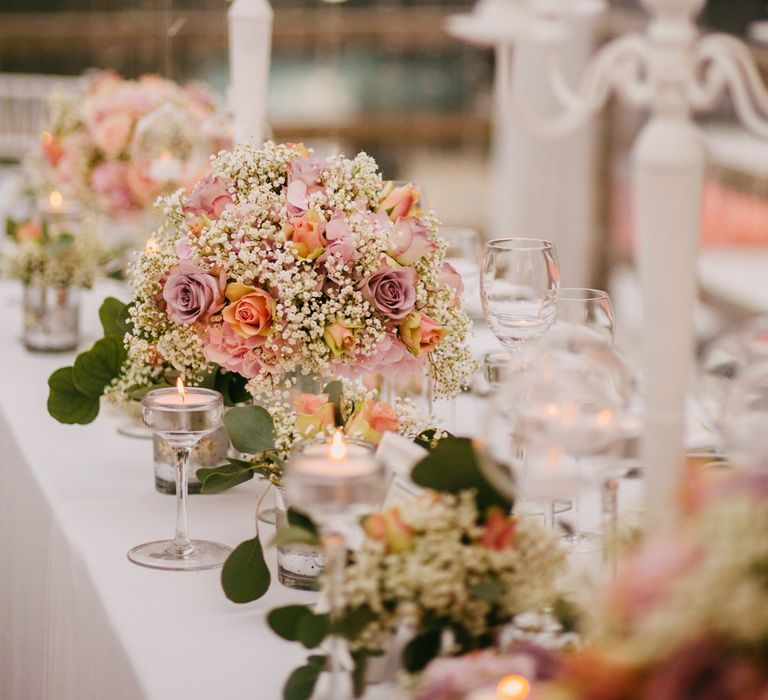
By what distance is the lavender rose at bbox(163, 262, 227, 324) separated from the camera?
1.49m

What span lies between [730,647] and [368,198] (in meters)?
0.95

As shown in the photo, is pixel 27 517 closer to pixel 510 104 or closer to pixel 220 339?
pixel 220 339

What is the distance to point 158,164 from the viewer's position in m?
2.71

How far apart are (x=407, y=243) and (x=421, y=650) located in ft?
2.08

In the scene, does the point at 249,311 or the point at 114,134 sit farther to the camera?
the point at 114,134

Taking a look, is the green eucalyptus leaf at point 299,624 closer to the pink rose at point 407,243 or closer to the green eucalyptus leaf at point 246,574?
the green eucalyptus leaf at point 246,574

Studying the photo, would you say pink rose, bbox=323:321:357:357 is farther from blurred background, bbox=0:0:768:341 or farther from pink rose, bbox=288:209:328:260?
blurred background, bbox=0:0:768:341

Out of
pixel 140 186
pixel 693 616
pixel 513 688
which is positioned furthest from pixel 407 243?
pixel 140 186

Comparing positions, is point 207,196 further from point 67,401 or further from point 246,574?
point 246,574

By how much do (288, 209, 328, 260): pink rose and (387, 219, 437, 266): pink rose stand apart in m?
0.08

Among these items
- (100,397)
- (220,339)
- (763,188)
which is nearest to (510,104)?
(220,339)

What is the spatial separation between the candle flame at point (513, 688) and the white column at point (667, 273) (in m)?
0.23

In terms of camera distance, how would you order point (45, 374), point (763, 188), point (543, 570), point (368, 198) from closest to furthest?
point (543, 570) → point (368, 198) → point (45, 374) → point (763, 188)

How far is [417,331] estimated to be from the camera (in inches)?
59.7
